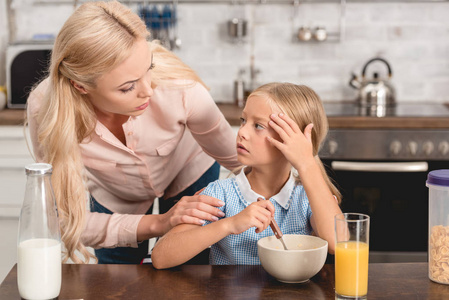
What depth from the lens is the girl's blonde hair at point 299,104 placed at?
1561 millimetres

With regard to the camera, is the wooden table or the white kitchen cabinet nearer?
the wooden table

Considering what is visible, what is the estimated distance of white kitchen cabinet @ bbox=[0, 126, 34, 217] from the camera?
2988 mm

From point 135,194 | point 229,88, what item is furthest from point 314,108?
point 229,88

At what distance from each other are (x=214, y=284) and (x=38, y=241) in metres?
0.35

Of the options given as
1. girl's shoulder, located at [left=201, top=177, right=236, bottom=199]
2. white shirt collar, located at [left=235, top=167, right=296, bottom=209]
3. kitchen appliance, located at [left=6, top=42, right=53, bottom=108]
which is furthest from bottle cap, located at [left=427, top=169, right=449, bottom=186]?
kitchen appliance, located at [left=6, top=42, right=53, bottom=108]

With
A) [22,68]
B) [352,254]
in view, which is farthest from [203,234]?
[22,68]

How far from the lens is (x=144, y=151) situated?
6.25 feet

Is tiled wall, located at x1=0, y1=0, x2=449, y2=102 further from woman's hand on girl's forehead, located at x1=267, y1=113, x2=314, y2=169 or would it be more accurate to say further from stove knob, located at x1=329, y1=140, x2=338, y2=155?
woman's hand on girl's forehead, located at x1=267, y1=113, x2=314, y2=169

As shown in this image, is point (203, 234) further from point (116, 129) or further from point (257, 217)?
point (116, 129)

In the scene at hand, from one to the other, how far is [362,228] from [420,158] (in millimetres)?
1867

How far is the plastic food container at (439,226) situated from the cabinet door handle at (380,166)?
5.32ft

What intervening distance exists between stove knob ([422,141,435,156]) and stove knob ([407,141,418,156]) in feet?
0.12

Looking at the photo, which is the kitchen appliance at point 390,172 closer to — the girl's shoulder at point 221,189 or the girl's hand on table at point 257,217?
the girl's shoulder at point 221,189

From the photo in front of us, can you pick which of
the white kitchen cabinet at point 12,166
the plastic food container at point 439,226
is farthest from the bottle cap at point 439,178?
the white kitchen cabinet at point 12,166
